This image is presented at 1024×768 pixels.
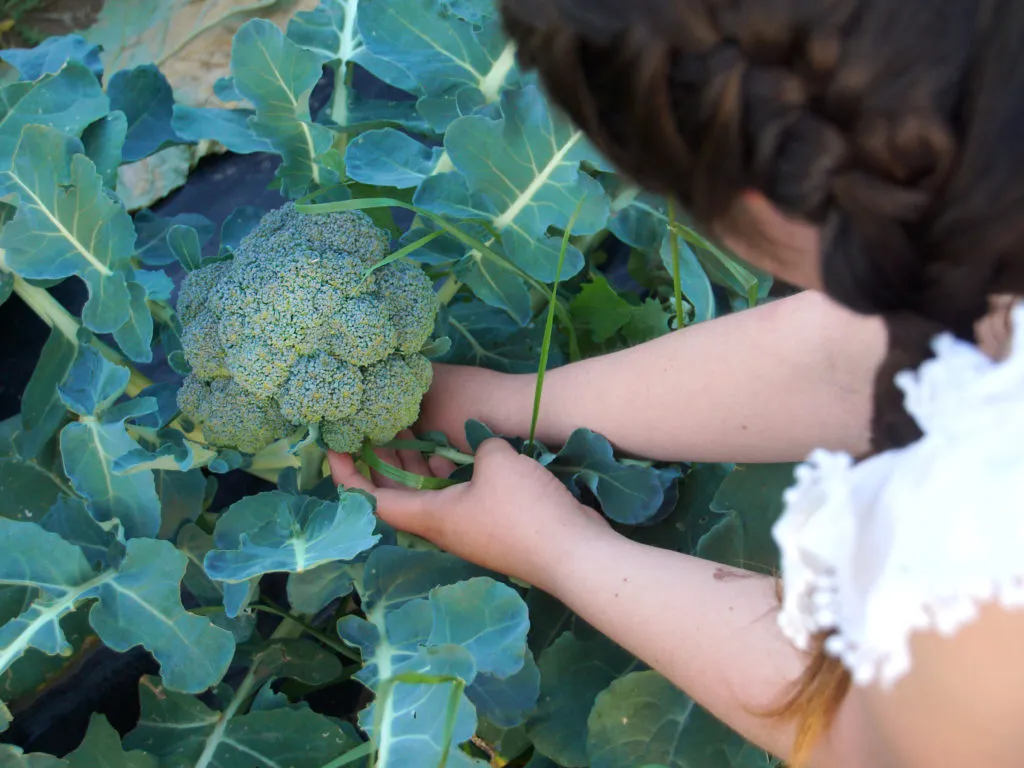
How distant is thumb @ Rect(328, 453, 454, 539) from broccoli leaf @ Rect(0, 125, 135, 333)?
273mm

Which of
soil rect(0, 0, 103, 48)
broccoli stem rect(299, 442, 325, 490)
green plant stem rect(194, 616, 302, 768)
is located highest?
soil rect(0, 0, 103, 48)

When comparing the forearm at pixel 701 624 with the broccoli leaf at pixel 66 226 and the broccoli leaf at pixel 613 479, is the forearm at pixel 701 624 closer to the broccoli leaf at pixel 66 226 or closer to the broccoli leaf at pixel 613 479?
the broccoli leaf at pixel 613 479

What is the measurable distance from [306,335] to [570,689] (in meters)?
0.45

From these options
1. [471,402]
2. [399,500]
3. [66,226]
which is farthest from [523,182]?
[66,226]

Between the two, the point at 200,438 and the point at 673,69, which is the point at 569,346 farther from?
the point at 673,69

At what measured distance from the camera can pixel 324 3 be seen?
110cm

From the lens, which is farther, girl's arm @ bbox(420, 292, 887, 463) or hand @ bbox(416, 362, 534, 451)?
hand @ bbox(416, 362, 534, 451)

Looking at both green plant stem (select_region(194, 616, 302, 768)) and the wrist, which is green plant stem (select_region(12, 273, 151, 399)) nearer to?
green plant stem (select_region(194, 616, 302, 768))

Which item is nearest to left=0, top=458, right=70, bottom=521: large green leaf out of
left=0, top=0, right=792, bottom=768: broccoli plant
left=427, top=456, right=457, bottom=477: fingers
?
left=0, top=0, right=792, bottom=768: broccoli plant

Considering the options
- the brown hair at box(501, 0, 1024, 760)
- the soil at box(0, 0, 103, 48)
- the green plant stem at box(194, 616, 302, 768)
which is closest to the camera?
the brown hair at box(501, 0, 1024, 760)

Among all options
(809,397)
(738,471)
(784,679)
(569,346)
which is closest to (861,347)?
(809,397)

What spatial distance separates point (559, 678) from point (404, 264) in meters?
0.46

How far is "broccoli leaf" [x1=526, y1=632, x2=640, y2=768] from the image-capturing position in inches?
34.9

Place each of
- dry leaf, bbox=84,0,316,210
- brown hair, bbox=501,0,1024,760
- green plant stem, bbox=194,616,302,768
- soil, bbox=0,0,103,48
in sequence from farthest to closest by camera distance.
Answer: soil, bbox=0,0,103,48 → dry leaf, bbox=84,0,316,210 → green plant stem, bbox=194,616,302,768 → brown hair, bbox=501,0,1024,760
